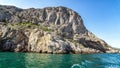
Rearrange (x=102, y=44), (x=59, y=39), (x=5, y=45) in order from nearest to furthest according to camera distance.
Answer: (x=5, y=45) < (x=59, y=39) < (x=102, y=44)

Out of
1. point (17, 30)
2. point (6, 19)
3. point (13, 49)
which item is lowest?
point (13, 49)

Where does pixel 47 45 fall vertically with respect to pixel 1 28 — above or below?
below

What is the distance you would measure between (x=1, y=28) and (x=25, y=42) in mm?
23474

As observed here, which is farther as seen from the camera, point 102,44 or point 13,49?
point 102,44

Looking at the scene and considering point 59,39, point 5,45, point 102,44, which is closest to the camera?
point 5,45

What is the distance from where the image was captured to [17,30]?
147m

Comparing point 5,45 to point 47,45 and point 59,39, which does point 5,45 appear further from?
point 59,39

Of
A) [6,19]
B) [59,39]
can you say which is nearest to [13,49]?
[59,39]

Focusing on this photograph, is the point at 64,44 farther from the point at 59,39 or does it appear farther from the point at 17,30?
the point at 17,30

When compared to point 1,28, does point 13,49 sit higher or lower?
lower

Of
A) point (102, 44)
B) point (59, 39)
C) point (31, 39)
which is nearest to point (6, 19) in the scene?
point (31, 39)

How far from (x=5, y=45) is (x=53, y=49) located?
109 ft

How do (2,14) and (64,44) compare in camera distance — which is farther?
(2,14)

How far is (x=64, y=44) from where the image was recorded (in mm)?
141000
